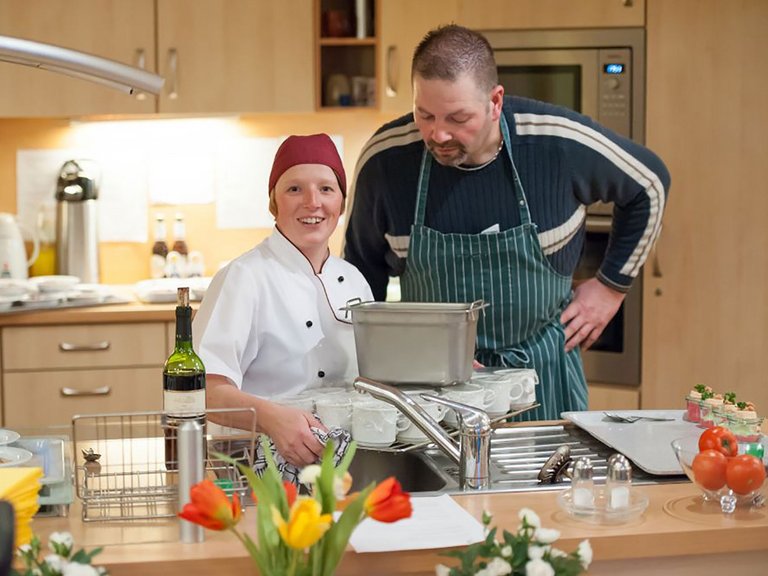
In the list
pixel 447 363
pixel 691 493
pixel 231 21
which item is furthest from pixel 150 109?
pixel 691 493

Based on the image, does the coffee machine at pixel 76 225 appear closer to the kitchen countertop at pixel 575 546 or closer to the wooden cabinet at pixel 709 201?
the wooden cabinet at pixel 709 201

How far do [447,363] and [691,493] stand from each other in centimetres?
46

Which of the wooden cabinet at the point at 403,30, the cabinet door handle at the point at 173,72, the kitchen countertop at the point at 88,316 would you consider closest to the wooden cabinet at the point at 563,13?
the wooden cabinet at the point at 403,30

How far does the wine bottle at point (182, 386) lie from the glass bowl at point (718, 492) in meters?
0.67

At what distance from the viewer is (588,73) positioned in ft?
11.5

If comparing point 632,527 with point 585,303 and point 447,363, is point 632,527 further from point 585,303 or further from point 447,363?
point 585,303

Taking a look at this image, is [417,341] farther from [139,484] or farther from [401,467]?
[139,484]

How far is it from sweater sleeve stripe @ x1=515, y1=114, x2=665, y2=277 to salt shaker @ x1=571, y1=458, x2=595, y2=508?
110 centimetres

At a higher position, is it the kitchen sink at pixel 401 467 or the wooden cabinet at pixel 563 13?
the wooden cabinet at pixel 563 13

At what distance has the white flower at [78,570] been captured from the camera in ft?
3.64

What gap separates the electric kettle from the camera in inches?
144

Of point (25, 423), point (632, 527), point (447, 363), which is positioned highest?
point (447, 363)

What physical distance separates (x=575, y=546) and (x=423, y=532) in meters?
0.19

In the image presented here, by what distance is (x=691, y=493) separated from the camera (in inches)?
64.4
